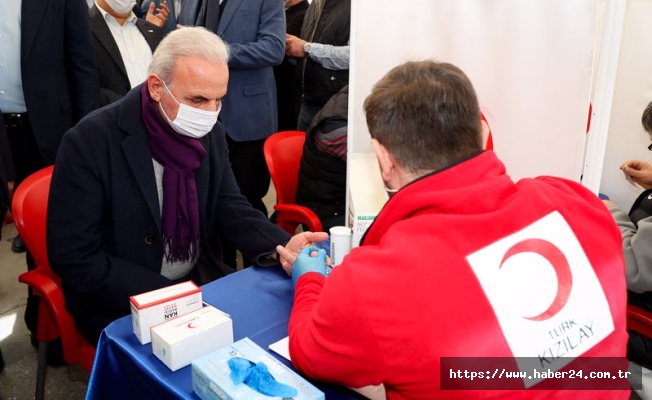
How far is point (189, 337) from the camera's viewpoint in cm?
101

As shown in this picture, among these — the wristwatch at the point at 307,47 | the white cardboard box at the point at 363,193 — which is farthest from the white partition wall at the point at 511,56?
the wristwatch at the point at 307,47

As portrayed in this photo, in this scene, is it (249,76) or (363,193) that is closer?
(363,193)

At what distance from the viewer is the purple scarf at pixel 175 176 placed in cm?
156

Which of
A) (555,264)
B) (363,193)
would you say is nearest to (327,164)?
(363,193)

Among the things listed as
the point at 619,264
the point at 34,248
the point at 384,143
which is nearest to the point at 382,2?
the point at 384,143

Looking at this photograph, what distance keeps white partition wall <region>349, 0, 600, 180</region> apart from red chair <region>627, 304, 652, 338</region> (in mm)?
478

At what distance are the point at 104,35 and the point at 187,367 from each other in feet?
6.91

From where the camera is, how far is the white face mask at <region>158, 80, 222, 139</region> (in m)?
1.55

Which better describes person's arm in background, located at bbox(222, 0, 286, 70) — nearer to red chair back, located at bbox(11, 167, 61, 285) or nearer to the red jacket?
red chair back, located at bbox(11, 167, 61, 285)

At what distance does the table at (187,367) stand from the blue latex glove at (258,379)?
10 centimetres

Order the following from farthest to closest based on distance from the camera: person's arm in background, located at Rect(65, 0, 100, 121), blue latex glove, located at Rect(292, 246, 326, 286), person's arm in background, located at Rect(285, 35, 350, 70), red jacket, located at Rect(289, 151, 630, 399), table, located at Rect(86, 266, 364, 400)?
person's arm in background, located at Rect(285, 35, 350, 70), person's arm in background, located at Rect(65, 0, 100, 121), blue latex glove, located at Rect(292, 246, 326, 286), table, located at Rect(86, 266, 364, 400), red jacket, located at Rect(289, 151, 630, 399)

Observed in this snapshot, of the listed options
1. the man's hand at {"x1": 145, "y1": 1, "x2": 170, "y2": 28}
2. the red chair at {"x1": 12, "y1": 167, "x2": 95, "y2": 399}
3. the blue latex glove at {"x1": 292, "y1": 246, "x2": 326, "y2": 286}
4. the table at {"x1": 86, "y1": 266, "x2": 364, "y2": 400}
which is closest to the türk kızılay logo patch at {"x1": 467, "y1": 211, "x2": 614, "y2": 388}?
the table at {"x1": 86, "y1": 266, "x2": 364, "y2": 400}

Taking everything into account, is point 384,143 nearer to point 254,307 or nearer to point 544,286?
point 544,286

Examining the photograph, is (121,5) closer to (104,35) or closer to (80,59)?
(104,35)
